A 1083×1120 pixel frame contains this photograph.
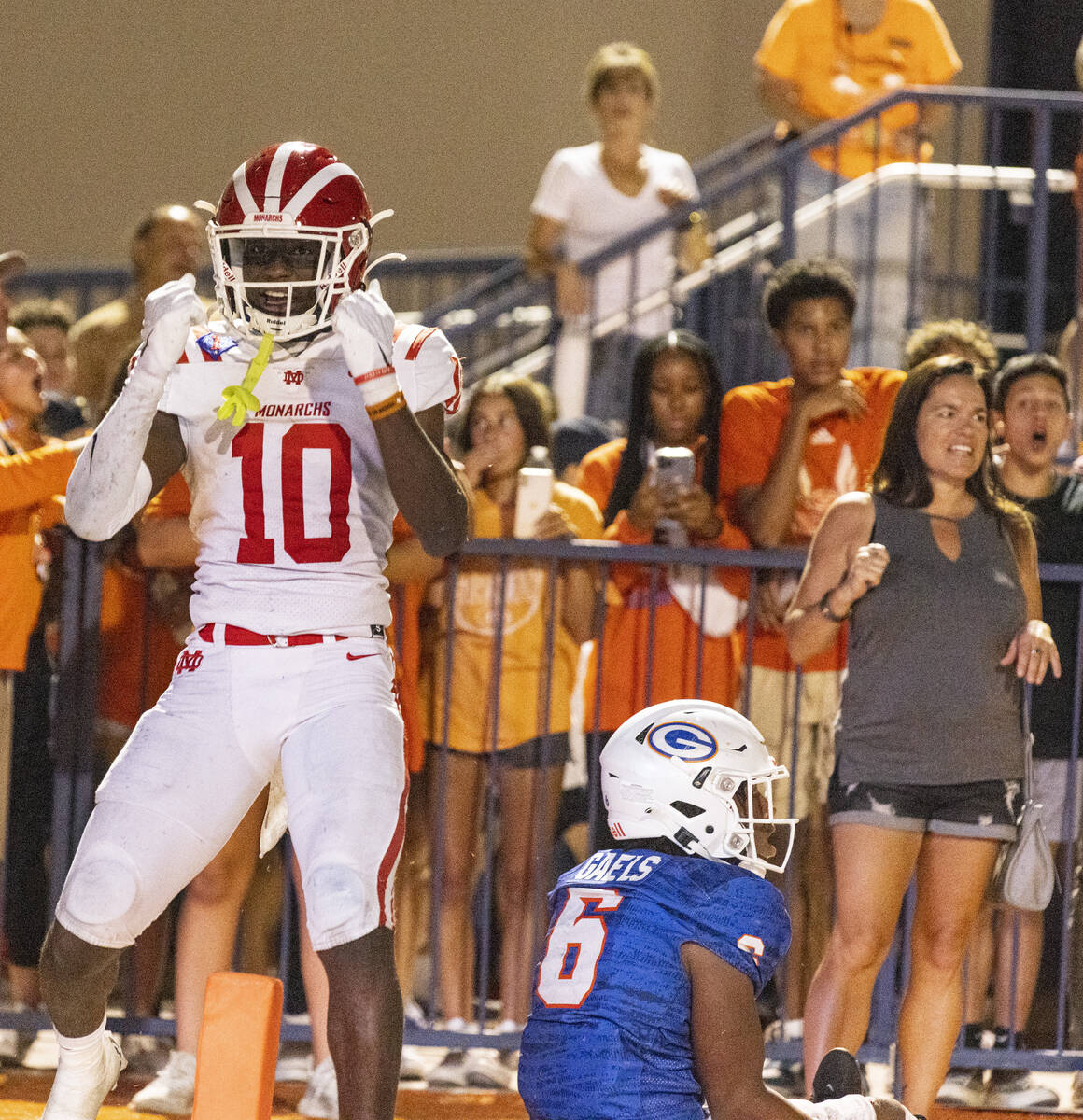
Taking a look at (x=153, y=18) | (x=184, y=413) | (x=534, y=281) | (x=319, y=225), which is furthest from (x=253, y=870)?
(x=153, y=18)

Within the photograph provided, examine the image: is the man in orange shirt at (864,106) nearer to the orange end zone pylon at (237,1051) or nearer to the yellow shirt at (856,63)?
the yellow shirt at (856,63)

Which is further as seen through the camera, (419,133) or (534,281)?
(419,133)

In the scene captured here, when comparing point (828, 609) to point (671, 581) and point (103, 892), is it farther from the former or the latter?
point (103, 892)

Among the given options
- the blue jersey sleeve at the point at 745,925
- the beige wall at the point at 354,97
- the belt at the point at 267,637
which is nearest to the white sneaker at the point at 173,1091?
the belt at the point at 267,637

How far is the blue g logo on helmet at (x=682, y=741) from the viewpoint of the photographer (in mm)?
3625

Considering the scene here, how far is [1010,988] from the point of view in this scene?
5.57 metres

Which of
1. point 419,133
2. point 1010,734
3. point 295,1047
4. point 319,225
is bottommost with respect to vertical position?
point 295,1047

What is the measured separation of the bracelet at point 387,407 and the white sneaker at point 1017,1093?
2.97 m

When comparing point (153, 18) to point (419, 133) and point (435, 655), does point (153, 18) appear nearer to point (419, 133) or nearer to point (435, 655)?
point (419, 133)

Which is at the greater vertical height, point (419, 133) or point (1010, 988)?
point (419, 133)

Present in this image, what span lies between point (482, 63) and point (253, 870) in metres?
7.00

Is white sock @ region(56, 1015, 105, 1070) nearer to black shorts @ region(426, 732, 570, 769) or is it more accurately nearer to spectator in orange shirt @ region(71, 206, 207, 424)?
black shorts @ region(426, 732, 570, 769)

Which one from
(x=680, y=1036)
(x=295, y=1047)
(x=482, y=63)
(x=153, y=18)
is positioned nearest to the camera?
(x=680, y=1036)

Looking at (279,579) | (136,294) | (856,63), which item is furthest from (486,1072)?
(856,63)
